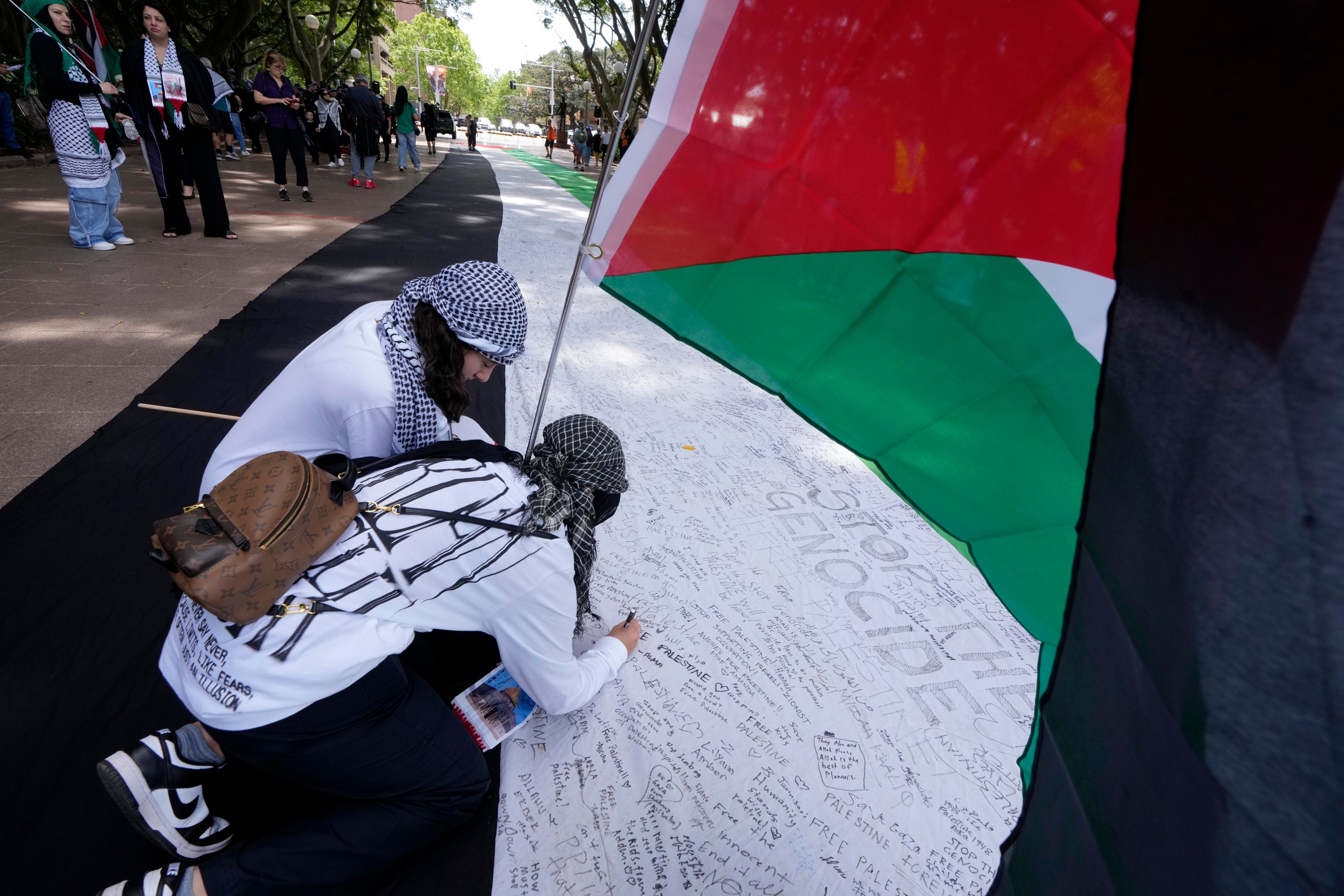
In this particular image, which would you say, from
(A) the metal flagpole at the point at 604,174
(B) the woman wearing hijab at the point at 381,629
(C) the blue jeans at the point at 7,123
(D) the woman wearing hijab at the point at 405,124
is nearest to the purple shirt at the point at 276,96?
(D) the woman wearing hijab at the point at 405,124

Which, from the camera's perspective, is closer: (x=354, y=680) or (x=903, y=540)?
(x=354, y=680)

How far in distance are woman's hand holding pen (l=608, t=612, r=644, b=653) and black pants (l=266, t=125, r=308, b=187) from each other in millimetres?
8700

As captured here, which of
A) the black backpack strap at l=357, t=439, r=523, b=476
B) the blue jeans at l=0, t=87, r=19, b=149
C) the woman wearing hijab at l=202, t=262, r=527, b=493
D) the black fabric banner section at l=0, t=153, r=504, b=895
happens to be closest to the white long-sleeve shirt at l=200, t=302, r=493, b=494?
the woman wearing hijab at l=202, t=262, r=527, b=493

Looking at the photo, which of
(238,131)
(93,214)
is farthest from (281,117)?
(238,131)

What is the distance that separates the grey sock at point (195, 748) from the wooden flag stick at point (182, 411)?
1.89 m

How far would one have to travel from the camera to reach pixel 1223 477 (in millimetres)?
461

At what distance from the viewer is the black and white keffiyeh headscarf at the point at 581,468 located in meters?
1.53

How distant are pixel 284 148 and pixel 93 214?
371 cm

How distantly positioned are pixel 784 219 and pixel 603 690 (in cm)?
126

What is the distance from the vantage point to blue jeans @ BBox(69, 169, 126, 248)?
5.05 metres

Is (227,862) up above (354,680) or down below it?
below

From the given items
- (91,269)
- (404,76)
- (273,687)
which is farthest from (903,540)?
(404,76)

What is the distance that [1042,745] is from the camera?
70 cm

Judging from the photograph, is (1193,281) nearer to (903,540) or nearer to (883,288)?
(883,288)
